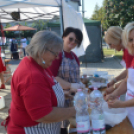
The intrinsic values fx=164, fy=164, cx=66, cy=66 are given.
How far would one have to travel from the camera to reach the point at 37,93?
111 cm

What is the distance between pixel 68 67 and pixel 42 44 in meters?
1.04

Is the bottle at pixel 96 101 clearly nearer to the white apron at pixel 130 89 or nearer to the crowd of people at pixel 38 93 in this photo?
the crowd of people at pixel 38 93

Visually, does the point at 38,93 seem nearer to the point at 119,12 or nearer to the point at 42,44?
the point at 42,44

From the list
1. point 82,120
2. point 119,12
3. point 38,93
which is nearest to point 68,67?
point 82,120

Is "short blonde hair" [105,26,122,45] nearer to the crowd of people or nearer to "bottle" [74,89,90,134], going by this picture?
the crowd of people

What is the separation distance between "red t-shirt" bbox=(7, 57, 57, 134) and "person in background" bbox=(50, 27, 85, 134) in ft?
2.51

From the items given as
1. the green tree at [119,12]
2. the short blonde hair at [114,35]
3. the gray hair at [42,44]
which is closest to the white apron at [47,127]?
the gray hair at [42,44]

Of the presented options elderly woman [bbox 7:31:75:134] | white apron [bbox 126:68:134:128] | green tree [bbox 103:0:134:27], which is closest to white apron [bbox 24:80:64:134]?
elderly woman [bbox 7:31:75:134]

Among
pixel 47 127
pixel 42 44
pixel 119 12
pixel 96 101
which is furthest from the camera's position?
pixel 119 12

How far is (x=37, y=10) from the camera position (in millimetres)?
7074

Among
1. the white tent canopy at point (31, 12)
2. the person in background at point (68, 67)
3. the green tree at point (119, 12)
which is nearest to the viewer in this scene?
the person in background at point (68, 67)

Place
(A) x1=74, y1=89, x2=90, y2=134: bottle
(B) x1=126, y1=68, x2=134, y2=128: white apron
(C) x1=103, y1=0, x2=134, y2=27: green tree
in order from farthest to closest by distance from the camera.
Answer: (C) x1=103, y1=0, x2=134, y2=27: green tree, (B) x1=126, y1=68, x2=134, y2=128: white apron, (A) x1=74, y1=89, x2=90, y2=134: bottle

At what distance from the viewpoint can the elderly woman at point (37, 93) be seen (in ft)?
3.67

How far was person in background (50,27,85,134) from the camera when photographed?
213 cm
